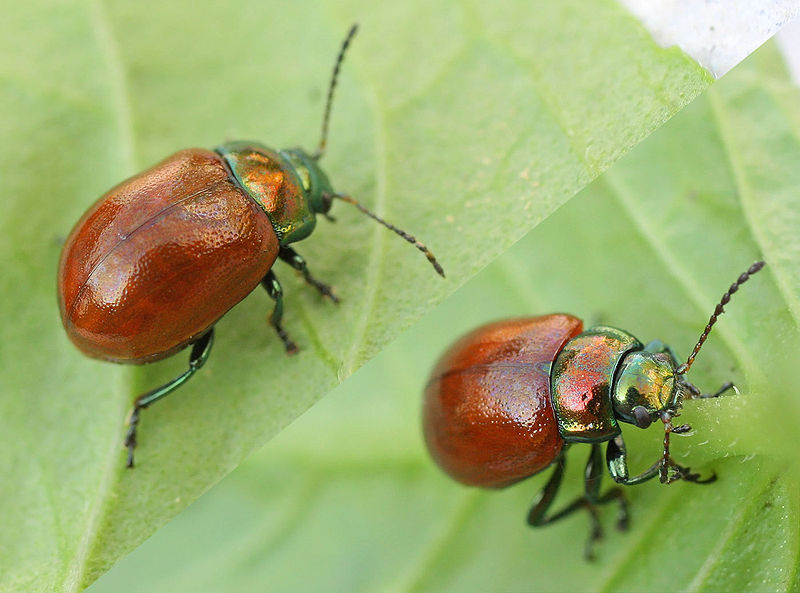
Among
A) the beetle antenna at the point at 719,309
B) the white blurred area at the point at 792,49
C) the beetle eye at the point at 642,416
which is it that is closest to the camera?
the beetle antenna at the point at 719,309

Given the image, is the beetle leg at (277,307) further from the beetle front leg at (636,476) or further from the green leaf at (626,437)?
the beetle front leg at (636,476)

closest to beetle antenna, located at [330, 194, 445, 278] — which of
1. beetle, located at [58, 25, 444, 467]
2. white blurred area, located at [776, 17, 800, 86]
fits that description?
beetle, located at [58, 25, 444, 467]

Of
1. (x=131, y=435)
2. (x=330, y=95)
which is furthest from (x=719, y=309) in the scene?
(x=131, y=435)

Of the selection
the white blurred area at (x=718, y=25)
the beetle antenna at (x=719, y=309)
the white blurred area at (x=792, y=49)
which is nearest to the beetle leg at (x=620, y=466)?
the beetle antenna at (x=719, y=309)

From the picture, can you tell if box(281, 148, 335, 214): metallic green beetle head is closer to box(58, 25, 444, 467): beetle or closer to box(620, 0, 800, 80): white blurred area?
box(58, 25, 444, 467): beetle

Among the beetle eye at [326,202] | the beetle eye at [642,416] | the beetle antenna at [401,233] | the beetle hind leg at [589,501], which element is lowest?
the beetle hind leg at [589,501]

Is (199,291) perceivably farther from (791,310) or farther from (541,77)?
(791,310)

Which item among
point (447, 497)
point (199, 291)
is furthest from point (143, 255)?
point (447, 497)
